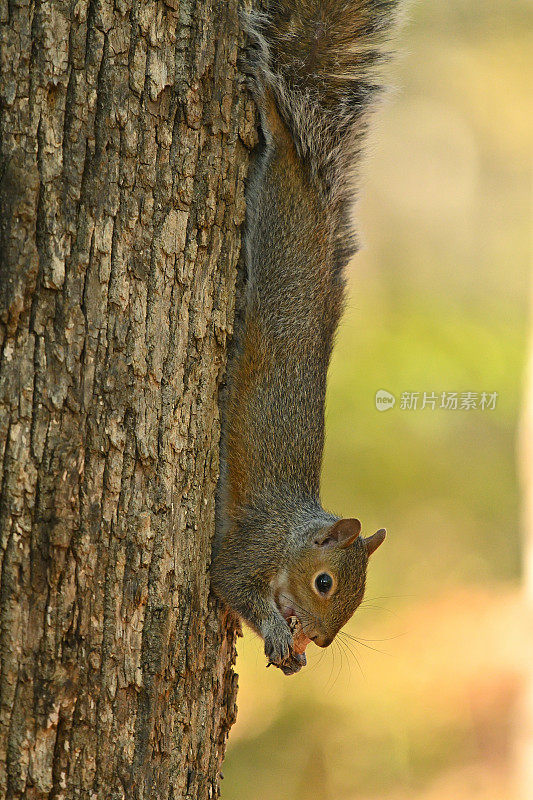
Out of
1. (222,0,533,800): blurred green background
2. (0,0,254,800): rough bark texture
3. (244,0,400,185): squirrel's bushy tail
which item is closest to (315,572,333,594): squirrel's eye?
(0,0,254,800): rough bark texture

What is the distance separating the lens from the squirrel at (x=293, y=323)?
7.51ft

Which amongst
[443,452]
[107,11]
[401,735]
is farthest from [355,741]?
[107,11]

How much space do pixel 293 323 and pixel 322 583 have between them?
82 centimetres

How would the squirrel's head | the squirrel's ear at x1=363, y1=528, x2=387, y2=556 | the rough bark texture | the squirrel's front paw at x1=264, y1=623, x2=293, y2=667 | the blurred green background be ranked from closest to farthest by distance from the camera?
the rough bark texture → the squirrel's front paw at x1=264, y1=623, x2=293, y2=667 → the squirrel's head → the squirrel's ear at x1=363, y1=528, x2=387, y2=556 → the blurred green background

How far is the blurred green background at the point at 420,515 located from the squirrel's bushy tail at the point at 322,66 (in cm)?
352

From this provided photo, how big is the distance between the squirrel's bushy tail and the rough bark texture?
149 mm

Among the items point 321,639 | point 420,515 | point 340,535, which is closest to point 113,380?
point 340,535

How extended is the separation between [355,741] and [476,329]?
3.29 m

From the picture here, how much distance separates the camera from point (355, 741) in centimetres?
657

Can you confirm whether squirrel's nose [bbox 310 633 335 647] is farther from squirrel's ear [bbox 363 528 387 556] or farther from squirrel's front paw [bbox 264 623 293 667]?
squirrel's ear [bbox 363 528 387 556]

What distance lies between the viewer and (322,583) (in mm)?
2658

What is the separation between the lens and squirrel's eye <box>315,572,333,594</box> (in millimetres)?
2656

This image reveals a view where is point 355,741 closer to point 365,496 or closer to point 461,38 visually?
point 365,496

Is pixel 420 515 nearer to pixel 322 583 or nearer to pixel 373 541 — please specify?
pixel 373 541
